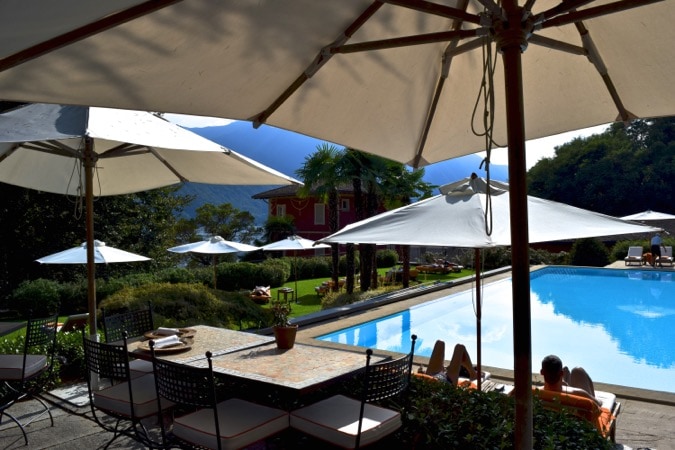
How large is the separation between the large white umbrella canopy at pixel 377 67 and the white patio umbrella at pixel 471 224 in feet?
1.28

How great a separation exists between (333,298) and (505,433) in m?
12.5

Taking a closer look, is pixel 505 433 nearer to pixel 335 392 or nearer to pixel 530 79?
pixel 335 392

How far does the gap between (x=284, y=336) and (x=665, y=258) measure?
21.8m

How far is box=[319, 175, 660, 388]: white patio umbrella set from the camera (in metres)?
3.46

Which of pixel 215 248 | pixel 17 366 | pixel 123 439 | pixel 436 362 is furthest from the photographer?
pixel 215 248

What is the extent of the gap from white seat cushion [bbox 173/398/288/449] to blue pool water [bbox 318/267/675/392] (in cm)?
375

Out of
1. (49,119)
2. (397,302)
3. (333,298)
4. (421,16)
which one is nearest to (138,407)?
(49,119)

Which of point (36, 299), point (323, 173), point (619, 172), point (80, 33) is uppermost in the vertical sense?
point (619, 172)

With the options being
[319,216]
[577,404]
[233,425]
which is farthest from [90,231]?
[319,216]

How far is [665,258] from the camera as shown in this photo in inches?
835

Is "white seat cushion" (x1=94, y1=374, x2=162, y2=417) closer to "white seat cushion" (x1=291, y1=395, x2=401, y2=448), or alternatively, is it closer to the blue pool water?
"white seat cushion" (x1=291, y1=395, x2=401, y2=448)

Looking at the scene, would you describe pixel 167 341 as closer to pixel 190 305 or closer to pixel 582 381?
pixel 582 381

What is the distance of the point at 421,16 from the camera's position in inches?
121

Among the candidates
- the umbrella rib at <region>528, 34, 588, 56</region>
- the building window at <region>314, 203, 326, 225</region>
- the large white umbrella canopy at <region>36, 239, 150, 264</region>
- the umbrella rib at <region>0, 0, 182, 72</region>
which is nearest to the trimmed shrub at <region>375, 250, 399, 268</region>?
the building window at <region>314, 203, 326, 225</region>
